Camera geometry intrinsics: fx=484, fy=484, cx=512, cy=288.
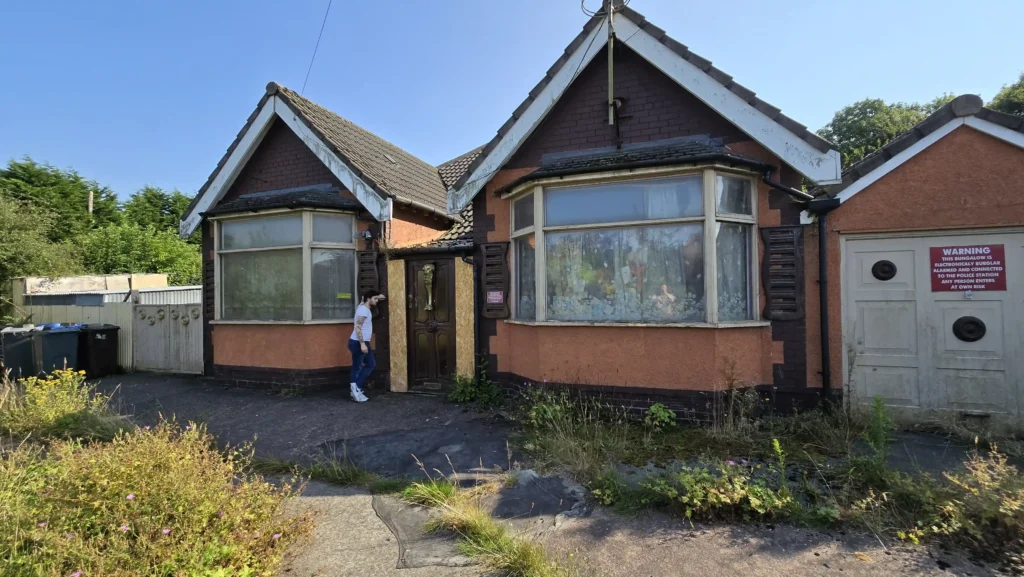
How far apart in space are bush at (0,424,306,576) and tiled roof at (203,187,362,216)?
502 centimetres

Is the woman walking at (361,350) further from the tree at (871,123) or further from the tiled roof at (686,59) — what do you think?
the tree at (871,123)

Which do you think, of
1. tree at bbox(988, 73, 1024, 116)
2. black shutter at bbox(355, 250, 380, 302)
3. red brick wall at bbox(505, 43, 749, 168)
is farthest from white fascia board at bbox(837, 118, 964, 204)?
tree at bbox(988, 73, 1024, 116)

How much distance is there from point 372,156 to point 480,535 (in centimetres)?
809

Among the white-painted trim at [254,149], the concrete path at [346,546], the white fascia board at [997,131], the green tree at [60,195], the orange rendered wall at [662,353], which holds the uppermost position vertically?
the green tree at [60,195]

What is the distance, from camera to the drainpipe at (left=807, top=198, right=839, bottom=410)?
214 inches

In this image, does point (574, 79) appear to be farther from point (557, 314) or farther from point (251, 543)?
point (251, 543)

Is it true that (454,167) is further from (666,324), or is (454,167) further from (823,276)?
(823,276)

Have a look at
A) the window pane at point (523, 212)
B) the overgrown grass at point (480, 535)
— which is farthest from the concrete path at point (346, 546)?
the window pane at point (523, 212)

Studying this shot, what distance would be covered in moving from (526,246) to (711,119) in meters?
2.81

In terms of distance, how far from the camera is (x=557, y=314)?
20.4ft

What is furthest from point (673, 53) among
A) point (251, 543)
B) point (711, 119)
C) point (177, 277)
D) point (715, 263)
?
point (177, 277)

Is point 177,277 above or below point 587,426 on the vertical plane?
above

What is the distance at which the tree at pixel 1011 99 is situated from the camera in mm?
19312

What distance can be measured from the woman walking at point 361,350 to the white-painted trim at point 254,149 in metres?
1.51
